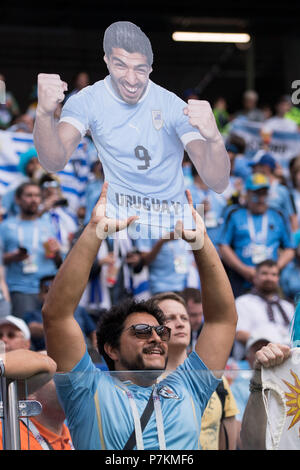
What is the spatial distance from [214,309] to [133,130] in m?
0.80

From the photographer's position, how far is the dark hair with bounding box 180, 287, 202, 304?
552 cm

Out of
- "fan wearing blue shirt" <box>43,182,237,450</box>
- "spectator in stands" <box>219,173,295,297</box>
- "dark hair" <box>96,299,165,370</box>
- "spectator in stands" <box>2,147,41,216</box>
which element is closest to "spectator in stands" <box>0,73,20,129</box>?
"spectator in stands" <box>2,147,41,216</box>

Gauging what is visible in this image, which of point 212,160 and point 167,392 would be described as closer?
point 167,392

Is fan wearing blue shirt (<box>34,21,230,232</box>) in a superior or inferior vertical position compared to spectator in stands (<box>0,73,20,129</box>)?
inferior

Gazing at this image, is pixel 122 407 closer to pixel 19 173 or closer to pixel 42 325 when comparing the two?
pixel 42 325

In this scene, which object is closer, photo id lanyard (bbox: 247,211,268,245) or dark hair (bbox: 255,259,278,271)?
dark hair (bbox: 255,259,278,271)

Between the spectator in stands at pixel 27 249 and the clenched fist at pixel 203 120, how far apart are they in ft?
9.61

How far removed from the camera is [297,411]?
2787mm

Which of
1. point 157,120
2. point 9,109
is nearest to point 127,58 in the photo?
point 157,120

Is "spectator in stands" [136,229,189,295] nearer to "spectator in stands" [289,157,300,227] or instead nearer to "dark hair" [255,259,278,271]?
"dark hair" [255,259,278,271]

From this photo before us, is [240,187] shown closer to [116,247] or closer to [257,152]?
[257,152]

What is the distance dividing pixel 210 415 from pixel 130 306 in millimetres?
654

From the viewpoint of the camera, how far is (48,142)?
3.48 metres

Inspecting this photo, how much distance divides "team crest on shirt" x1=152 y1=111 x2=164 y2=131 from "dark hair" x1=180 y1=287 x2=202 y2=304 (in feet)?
6.89
